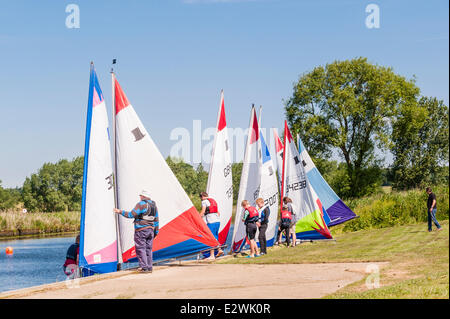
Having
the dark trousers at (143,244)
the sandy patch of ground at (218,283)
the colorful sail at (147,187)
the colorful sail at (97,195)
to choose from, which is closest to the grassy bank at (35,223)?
the colorful sail at (97,195)

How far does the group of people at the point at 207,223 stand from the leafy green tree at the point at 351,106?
27.8 metres

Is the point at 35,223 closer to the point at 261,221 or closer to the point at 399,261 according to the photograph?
the point at 261,221

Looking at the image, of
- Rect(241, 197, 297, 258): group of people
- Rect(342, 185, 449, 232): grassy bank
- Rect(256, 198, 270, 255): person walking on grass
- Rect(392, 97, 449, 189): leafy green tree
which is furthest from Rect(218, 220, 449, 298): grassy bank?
Rect(392, 97, 449, 189): leafy green tree

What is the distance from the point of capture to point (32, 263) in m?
26.4

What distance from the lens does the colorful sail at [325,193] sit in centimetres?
2519

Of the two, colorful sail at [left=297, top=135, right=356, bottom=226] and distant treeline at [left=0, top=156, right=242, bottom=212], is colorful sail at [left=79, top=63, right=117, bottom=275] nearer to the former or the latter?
colorful sail at [left=297, top=135, right=356, bottom=226]

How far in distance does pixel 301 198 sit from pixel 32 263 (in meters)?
13.0

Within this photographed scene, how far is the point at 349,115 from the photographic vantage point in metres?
50.0

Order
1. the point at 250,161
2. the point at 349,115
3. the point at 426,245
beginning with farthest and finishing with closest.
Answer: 1. the point at 349,115
2. the point at 250,161
3. the point at 426,245

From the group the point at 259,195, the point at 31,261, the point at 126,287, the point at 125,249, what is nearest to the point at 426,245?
the point at 259,195

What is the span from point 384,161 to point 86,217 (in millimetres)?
43966

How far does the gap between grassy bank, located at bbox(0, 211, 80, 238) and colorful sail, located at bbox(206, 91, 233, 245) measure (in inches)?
1147

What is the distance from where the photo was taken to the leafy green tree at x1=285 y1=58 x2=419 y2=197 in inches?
1937
